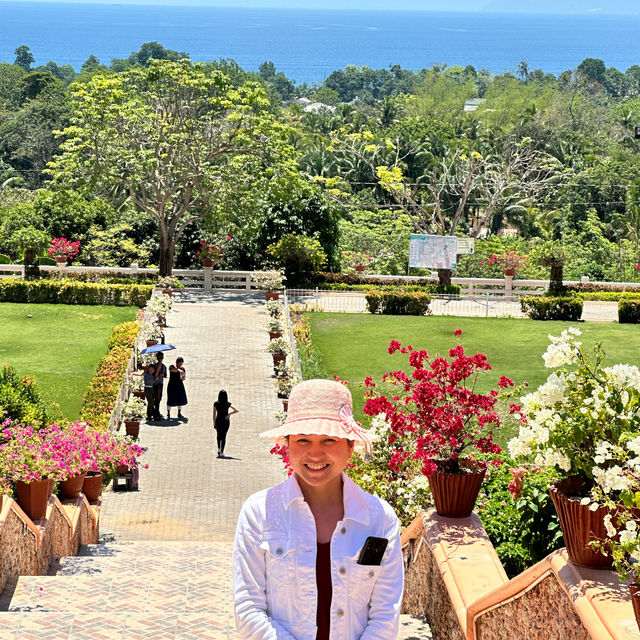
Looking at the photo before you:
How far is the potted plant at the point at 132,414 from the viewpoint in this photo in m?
18.6

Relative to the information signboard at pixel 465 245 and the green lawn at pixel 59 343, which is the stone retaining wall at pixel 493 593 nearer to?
the green lawn at pixel 59 343

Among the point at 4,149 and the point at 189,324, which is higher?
the point at 4,149

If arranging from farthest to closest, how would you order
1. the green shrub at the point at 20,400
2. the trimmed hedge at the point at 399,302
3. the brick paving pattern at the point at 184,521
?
the trimmed hedge at the point at 399,302 → the green shrub at the point at 20,400 → the brick paving pattern at the point at 184,521

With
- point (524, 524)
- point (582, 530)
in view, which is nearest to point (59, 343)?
point (524, 524)

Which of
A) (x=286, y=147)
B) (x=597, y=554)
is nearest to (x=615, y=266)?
(x=286, y=147)

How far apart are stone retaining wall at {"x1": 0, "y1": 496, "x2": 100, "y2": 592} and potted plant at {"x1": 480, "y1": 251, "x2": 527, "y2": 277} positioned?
25.2m

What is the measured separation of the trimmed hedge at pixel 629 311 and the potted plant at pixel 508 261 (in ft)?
15.1

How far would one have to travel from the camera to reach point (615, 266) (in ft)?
149

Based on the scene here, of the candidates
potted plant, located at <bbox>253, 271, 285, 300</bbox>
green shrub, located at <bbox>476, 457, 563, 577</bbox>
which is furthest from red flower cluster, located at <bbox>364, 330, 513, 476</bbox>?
potted plant, located at <bbox>253, 271, 285, 300</bbox>

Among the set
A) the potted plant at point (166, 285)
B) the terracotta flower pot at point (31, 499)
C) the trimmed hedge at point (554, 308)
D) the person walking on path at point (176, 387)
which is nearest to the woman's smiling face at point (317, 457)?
the terracotta flower pot at point (31, 499)

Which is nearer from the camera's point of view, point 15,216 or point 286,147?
point 286,147

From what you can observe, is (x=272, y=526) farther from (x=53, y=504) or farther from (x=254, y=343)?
(x=254, y=343)

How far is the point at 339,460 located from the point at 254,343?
2338cm

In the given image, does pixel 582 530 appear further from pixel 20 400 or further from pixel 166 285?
pixel 166 285
